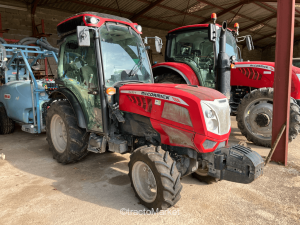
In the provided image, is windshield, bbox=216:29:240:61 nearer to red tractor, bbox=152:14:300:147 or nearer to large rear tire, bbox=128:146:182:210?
red tractor, bbox=152:14:300:147

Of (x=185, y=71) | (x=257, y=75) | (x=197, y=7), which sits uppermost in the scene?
(x=197, y=7)

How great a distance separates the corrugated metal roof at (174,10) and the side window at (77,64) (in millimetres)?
7932

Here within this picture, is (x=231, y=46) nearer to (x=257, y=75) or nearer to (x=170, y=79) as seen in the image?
(x=257, y=75)

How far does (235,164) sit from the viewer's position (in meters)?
2.38

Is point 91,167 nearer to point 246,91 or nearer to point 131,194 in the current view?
point 131,194

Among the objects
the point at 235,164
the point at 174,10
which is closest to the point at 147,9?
the point at 174,10

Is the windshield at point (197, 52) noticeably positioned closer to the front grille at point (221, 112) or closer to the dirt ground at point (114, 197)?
the dirt ground at point (114, 197)

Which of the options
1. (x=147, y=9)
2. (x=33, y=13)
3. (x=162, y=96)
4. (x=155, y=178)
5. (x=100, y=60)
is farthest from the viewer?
(x=147, y=9)

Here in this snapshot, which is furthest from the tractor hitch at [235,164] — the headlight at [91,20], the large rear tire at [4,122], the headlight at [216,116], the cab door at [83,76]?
the large rear tire at [4,122]

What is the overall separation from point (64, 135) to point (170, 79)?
8.70ft

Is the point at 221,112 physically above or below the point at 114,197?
above

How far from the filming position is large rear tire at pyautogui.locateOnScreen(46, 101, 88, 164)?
3551 mm

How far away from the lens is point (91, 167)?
12.2 ft

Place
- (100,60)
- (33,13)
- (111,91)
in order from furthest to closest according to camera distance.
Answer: (33,13) → (100,60) → (111,91)
